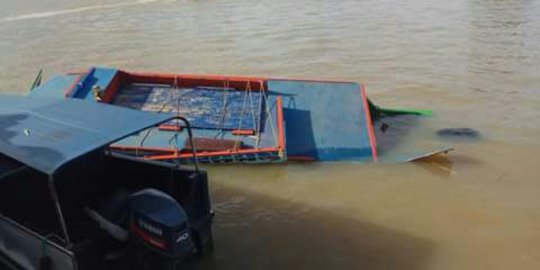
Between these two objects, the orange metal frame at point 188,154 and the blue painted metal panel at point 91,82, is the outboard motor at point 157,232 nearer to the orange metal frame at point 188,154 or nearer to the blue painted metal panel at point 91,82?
the orange metal frame at point 188,154

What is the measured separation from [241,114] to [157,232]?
4.90 m

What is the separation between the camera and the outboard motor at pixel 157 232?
18.9 ft

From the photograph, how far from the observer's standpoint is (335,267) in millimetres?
7305

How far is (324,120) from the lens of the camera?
10.4m

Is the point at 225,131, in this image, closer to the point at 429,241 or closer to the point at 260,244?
the point at 260,244

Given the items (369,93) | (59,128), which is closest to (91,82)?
(59,128)

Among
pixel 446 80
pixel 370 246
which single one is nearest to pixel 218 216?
pixel 370 246

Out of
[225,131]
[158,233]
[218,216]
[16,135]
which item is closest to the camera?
[158,233]

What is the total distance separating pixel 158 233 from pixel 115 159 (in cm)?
199

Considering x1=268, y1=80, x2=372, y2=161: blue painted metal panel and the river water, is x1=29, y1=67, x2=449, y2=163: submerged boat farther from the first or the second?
the river water

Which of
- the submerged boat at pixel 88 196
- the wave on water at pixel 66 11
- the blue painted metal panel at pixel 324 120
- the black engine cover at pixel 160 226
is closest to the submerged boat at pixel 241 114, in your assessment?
the blue painted metal panel at pixel 324 120

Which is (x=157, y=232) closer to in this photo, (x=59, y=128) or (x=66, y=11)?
(x=59, y=128)

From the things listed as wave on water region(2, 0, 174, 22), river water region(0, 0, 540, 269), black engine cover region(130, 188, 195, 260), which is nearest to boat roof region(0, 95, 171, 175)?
black engine cover region(130, 188, 195, 260)

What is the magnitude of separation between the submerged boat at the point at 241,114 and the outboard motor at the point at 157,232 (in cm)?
344
